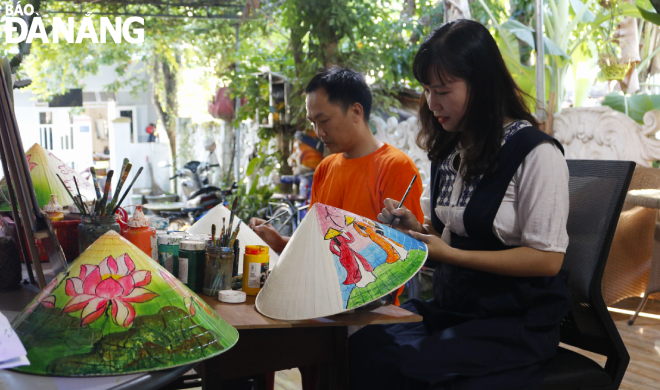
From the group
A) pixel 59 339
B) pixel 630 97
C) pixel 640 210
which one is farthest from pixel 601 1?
pixel 59 339

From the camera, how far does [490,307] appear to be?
1.39 metres

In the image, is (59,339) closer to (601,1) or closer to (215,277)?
(215,277)

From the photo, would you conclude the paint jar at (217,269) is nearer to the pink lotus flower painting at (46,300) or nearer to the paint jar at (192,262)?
the paint jar at (192,262)

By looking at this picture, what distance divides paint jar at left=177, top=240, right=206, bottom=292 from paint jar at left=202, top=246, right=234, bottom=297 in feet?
0.10

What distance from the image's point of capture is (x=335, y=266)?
1227 mm

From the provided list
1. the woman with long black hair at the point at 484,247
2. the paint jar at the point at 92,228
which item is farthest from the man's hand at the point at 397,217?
the paint jar at the point at 92,228

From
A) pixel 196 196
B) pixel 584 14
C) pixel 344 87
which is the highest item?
pixel 584 14

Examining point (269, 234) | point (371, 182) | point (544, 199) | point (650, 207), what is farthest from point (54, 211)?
point (650, 207)

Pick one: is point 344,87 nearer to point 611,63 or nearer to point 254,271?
point 254,271

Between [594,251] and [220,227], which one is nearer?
[594,251]

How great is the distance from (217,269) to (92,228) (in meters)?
0.35

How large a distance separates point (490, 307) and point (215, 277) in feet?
2.24

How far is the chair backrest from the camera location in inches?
54.6

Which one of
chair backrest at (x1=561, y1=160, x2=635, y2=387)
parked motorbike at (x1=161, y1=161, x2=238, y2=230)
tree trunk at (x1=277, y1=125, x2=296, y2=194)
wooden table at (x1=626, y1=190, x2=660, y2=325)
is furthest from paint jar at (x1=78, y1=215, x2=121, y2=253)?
parked motorbike at (x1=161, y1=161, x2=238, y2=230)
